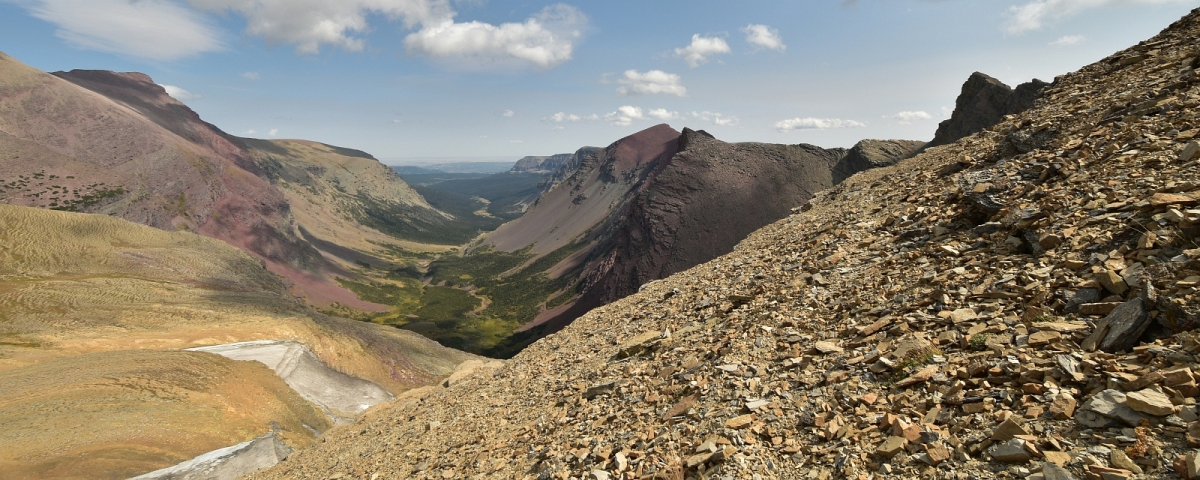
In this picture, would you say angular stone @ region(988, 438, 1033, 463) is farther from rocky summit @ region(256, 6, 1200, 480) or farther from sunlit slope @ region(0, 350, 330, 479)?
sunlit slope @ region(0, 350, 330, 479)

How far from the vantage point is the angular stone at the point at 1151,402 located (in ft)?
16.1

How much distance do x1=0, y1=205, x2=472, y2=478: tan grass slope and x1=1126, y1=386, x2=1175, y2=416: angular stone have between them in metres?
32.7

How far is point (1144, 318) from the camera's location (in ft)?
20.1

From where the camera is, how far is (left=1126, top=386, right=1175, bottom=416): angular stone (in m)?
4.89

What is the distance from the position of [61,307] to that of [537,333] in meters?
59.7

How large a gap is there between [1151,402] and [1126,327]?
1.64m

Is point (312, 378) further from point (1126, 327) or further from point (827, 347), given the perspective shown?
point (1126, 327)

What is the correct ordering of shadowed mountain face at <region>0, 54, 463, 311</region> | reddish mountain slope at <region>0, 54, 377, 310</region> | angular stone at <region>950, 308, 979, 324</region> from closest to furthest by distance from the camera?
angular stone at <region>950, 308, 979, 324</region>
reddish mountain slope at <region>0, 54, 377, 310</region>
shadowed mountain face at <region>0, 54, 463, 311</region>

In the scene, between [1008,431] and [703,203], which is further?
[703,203]

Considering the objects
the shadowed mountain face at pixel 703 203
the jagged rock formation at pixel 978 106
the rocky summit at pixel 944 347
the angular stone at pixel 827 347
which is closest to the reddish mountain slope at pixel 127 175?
the shadowed mountain face at pixel 703 203

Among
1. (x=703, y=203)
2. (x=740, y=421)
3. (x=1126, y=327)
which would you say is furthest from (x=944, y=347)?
(x=703, y=203)

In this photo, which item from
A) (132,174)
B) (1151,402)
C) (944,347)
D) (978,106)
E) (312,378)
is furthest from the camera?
(132,174)

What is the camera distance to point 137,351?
3419 centimetres

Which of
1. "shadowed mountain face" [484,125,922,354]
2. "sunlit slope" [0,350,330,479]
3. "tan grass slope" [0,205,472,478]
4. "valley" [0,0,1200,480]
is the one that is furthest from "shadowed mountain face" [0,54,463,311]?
"sunlit slope" [0,350,330,479]
